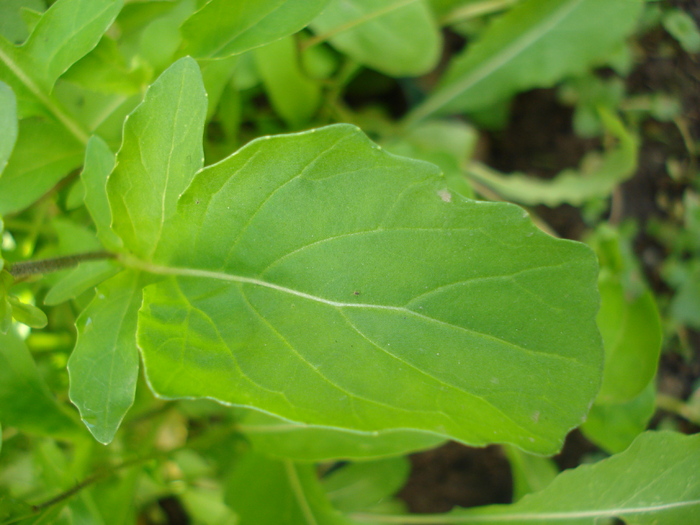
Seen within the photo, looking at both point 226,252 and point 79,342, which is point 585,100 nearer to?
point 226,252

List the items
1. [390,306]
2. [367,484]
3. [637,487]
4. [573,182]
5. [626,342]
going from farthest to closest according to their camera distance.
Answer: [573,182], [367,484], [626,342], [637,487], [390,306]

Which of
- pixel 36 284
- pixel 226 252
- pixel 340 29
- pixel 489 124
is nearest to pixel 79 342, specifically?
pixel 226 252

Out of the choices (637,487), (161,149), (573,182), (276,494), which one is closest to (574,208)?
(573,182)

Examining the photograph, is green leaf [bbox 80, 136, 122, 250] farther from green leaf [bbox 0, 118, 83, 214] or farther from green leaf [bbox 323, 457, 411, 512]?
green leaf [bbox 323, 457, 411, 512]

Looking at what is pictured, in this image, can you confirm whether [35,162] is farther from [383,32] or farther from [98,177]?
[383,32]

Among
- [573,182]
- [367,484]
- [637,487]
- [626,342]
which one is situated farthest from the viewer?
[573,182]

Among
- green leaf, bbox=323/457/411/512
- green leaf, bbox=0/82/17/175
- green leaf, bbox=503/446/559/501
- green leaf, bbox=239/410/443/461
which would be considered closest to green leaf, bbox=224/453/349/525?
green leaf, bbox=239/410/443/461
